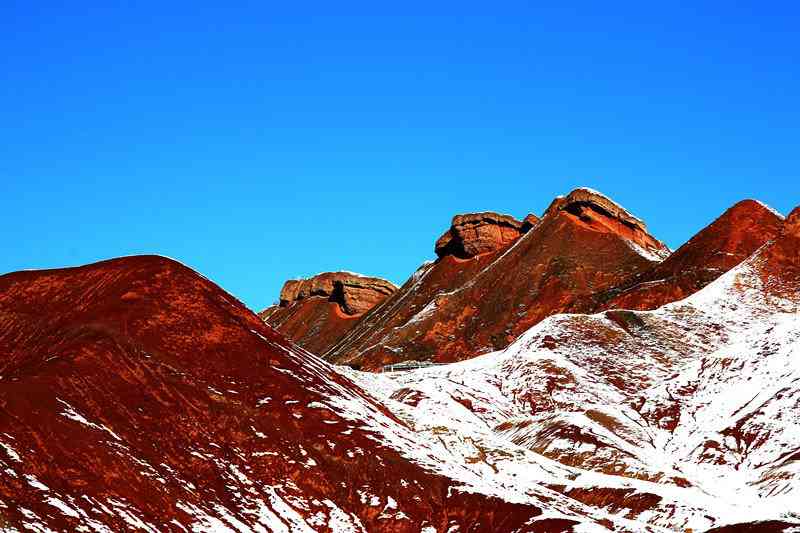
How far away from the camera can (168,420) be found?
9631 centimetres

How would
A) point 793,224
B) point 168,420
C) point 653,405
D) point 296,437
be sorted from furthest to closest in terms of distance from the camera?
point 793,224
point 653,405
point 296,437
point 168,420

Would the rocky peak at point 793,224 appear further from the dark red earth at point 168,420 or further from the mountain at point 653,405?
the dark red earth at point 168,420

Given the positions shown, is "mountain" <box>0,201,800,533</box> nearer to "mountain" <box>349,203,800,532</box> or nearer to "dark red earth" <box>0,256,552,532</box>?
"dark red earth" <box>0,256,552,532</box>

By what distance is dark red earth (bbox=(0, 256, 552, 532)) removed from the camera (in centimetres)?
8369

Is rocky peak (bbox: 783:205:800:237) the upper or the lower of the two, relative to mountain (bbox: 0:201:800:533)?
upper

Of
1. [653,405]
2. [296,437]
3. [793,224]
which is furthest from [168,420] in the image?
[793,224]

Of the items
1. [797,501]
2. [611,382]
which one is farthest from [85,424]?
[611,382]

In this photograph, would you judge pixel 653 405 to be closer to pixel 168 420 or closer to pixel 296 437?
pixel 296 437

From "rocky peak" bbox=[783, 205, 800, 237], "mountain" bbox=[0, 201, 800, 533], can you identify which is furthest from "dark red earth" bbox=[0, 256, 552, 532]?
"rocky peak" bbox=[783, 205, 800, 237]

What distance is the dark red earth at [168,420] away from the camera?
8369cm

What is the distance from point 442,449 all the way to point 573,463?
22.7 meters

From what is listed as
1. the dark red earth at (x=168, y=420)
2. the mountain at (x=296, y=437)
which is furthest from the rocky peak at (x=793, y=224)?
the dark red earth at (x=168, y=420)

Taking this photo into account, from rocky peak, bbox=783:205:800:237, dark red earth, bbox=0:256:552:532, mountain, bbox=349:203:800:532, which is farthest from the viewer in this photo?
rocky peak, bbox=783:205:800:237

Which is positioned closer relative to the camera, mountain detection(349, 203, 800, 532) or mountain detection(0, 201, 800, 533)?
mountain detection(0, 201, 800, 533)
